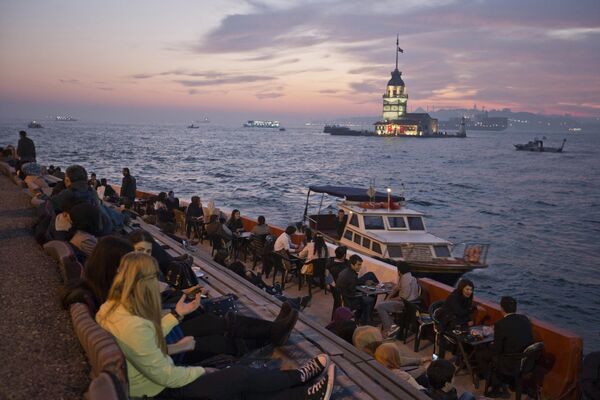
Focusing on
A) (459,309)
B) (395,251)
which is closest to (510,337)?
(459,309)

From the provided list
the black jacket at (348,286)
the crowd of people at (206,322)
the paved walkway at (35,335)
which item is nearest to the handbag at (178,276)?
the crowd of people at (206,322)

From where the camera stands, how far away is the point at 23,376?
4.38m

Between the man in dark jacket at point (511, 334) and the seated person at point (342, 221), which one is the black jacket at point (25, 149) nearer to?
the seated person at point (342, 221)

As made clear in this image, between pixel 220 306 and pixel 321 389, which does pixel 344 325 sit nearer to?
pixel 220 306

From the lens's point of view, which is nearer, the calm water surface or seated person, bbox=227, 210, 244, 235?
seated person, bbox=227, 210, 244, 235

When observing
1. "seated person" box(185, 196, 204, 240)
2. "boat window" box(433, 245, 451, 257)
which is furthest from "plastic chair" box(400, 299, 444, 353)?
"seated person" box(185, 196, 204, 240)

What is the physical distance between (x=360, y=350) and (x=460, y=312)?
9.01 feet

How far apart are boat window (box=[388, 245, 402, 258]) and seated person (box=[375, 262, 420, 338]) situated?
6855 mm

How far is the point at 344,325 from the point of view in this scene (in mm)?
7102

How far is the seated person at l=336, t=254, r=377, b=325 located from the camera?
950cm

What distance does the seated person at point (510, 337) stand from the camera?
7238mm

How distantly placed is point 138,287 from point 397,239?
14004mm

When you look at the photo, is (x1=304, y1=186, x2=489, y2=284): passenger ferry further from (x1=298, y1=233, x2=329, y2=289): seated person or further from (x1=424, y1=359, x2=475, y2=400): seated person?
(x1=424, y1=359, x2=475, y2=400): seated person

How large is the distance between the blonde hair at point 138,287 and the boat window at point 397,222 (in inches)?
579
